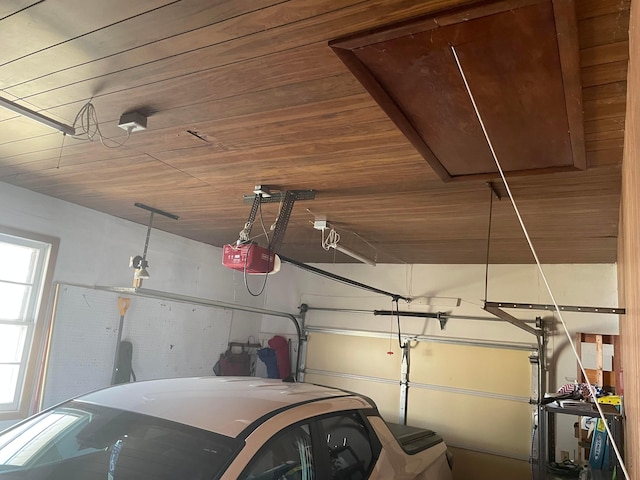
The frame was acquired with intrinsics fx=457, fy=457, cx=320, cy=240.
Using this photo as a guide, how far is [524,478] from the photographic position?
18.5 feet

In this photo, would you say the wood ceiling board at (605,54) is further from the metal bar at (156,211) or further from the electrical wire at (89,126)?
the metal bar at (156,211)

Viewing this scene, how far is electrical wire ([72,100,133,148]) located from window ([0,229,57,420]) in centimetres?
196

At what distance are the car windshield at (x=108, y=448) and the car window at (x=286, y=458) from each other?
154 mm

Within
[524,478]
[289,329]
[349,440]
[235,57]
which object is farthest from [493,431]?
[235,57]

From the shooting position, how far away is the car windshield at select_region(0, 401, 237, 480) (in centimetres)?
207

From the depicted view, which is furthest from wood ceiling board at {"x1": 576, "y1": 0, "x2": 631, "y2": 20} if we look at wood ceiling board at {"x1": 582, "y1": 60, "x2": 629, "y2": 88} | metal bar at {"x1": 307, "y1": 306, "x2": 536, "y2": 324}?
metal bar at {"x1": 307, "y1": 306, "x2": 536, "y2": 324}

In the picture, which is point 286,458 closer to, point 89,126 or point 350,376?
point 89,126

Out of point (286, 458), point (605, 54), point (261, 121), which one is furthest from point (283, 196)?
point (605, 54)

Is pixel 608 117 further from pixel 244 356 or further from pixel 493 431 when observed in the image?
pixel 244 356

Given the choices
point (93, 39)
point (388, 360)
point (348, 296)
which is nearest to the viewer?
point (93, 39)

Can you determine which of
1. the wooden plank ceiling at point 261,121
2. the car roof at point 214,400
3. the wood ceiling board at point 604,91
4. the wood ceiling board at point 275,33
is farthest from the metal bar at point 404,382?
the wood ceiling board at point 275,33

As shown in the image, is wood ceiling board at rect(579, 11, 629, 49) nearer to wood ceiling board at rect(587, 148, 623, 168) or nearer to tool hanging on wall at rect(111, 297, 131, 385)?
wood ceiling board at rect(587, 148, 623, 168)

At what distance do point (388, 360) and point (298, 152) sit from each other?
466 cm

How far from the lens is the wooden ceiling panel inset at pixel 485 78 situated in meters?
1.59
